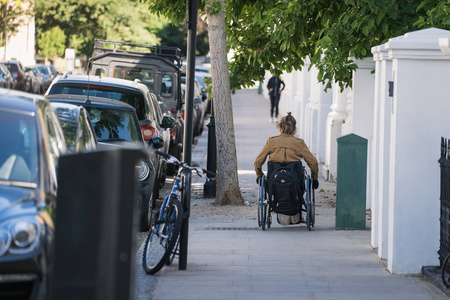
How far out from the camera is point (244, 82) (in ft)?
45.6

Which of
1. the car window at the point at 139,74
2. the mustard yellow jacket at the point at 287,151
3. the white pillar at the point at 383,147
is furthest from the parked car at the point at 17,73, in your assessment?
the white pillar at the point at 383,147

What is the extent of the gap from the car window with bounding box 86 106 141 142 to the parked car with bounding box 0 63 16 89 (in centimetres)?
2963

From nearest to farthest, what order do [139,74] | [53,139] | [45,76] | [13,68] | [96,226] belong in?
[96,226] → [53,139] → [139,74] → [13,68] → [45,76]

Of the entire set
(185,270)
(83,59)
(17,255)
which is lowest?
(185,270)

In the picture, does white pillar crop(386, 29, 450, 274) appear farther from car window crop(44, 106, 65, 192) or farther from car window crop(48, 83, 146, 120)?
car window crop(48, 83, 146, 120)

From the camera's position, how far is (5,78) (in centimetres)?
4062

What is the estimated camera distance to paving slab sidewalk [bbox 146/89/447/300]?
7.04 meters

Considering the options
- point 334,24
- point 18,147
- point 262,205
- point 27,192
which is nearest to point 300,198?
point 262,205

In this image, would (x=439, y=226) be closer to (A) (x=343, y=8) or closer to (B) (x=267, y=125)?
(A) (x=343, y=8)

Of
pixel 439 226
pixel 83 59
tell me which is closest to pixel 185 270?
pixel 439 226

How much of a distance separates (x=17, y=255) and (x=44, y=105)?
1661 millimetres

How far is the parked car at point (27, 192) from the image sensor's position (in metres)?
4.79

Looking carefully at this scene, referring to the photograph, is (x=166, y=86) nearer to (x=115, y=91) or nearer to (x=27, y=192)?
(x=115, y=91)

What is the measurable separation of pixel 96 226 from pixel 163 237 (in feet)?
16.8
